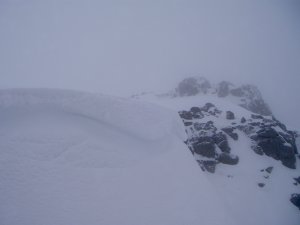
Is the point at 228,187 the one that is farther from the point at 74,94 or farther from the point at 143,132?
the point at 74,94

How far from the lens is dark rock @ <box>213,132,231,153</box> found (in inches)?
899

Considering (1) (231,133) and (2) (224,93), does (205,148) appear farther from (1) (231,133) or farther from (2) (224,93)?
(2) (224,93)

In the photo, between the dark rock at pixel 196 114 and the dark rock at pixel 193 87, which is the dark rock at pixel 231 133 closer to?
the dark rock at pixel 196 114

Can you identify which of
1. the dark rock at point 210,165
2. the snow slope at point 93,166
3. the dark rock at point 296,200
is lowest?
the dark rock at point 296,200

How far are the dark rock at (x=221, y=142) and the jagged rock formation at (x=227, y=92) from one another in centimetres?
3088

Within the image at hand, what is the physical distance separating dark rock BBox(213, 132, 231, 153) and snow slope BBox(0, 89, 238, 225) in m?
13.9

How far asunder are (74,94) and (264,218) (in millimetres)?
17566

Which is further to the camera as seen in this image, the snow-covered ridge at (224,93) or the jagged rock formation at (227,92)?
the jagged rock formation at (227,92)

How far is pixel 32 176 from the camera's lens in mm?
6770

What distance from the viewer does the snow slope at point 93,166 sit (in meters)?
6.46

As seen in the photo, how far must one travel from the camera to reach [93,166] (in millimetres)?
7625

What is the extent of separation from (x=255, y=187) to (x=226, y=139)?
17.7 ft

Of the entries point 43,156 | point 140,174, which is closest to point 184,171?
point 140,174

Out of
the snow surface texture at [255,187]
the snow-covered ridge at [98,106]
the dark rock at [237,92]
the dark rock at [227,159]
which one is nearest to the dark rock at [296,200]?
the snow surface texture at [255,187]
